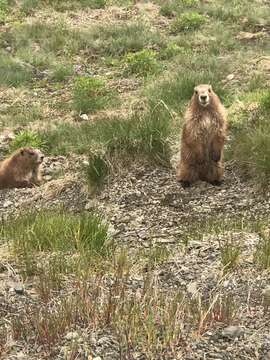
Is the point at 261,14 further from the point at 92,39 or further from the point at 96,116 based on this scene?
the point at 96,116

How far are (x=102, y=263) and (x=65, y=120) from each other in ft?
23.3

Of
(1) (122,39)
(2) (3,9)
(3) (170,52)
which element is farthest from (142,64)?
(2) (3,9)

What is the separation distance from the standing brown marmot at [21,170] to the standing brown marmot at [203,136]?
9.25ft

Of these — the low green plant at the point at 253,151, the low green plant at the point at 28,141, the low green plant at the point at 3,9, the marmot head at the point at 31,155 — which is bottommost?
the marmot head at the point at 31,155

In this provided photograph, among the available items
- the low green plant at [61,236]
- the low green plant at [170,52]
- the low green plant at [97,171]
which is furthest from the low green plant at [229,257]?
the low green plant at [170,52]

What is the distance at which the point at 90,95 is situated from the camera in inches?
481

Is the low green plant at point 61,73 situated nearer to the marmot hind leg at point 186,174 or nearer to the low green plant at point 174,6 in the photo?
the low green plant at point 174,6

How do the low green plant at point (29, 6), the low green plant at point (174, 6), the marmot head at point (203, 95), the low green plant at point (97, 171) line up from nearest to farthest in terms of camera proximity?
the marmot head at point (203, 95) < the low green plant at point (97, 171) < the low green plant at point (174, 6) < the low green plant at point (29, 6)

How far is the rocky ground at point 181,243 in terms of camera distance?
391 cm

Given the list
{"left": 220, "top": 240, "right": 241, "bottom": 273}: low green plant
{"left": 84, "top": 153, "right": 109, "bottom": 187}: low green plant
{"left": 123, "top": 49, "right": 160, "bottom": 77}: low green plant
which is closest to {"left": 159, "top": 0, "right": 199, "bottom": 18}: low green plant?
{"left": 123, "top": 49, "right": 160, "bottom": 77}: low green plant

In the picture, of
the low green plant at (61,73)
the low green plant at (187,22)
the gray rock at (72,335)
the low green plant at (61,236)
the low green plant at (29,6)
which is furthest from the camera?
the low green plant at (29,6)

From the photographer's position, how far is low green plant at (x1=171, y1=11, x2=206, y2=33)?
15.9 meters

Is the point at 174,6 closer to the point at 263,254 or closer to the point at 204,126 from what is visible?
the point at 204,126

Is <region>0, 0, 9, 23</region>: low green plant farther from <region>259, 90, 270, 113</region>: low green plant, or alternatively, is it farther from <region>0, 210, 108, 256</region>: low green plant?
<region>0, 210, 108, 256</region>: low green plant
